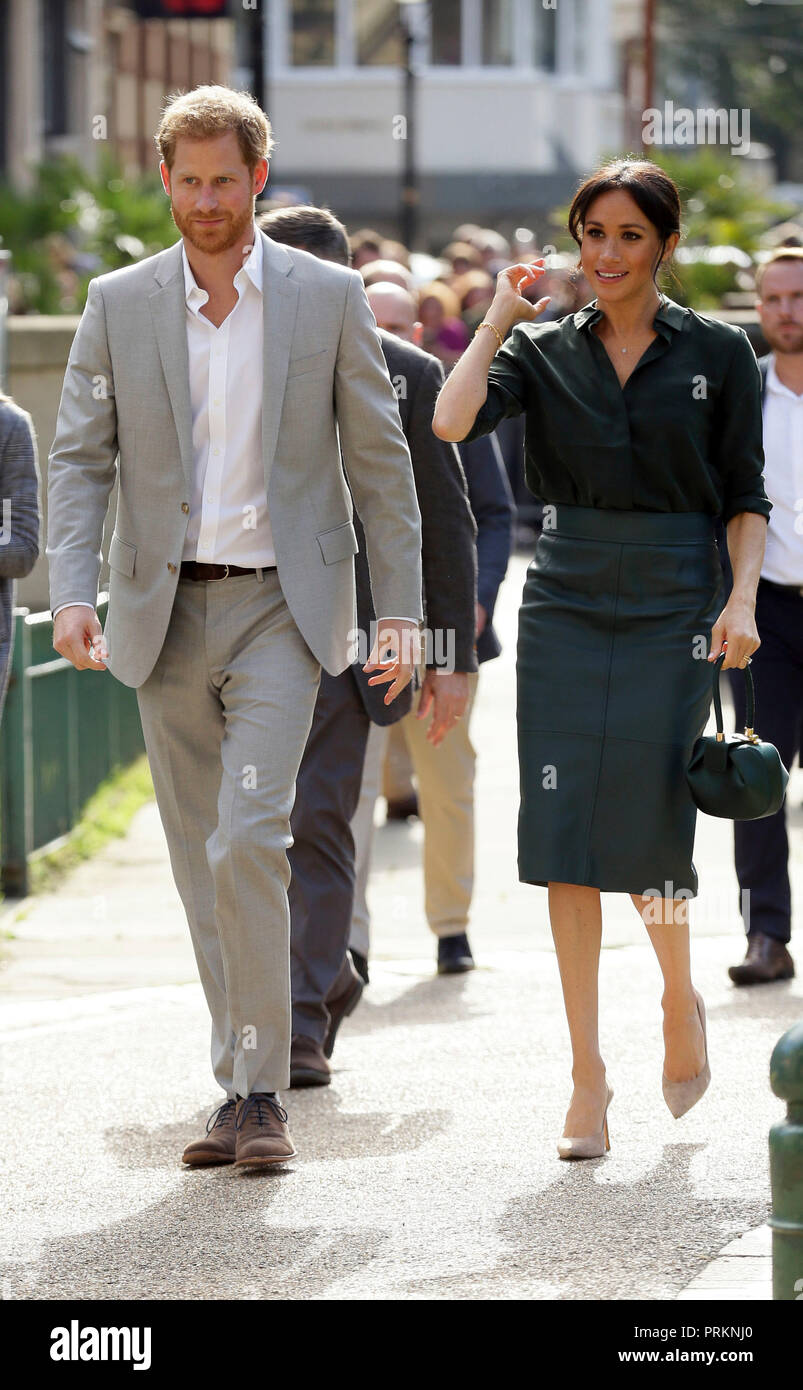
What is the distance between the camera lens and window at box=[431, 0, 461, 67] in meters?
48.5

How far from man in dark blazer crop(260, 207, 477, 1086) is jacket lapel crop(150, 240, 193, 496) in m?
1.02

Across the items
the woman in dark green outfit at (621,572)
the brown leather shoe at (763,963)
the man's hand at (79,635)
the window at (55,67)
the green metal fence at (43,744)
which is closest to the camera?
the man's hand at (79,635)

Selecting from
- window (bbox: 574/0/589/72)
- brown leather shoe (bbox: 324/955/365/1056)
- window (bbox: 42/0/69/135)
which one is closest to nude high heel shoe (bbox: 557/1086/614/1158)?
brown leather shoe (bbox: 324/955/365/1056)

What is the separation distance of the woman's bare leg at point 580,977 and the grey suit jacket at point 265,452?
71 centimetres

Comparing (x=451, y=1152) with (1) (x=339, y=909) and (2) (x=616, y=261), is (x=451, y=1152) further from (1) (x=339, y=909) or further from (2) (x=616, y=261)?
(2) (x=616, y=261)

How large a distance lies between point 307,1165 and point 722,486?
1725mm

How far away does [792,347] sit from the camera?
7055 mm

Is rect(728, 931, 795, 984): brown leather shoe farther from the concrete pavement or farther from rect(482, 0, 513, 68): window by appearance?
rect(482, 0, 513, 68): window

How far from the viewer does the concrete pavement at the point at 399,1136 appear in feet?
14.0

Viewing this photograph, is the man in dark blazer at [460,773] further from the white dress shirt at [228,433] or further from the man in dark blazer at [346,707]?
the white dress shirt at [228,433]

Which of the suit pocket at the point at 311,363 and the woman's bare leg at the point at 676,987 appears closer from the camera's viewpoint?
the suit pocket at the point at 311,363

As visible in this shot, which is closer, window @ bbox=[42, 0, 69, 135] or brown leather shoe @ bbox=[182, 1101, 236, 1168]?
brown leather shoe @ bbox=[182, 1101, 236, 1168]

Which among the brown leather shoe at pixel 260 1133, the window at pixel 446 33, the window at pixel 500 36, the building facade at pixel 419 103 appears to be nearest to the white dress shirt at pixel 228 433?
the brown leather shoe at pixel 260 1133

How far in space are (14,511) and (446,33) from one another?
45034 millimetres
